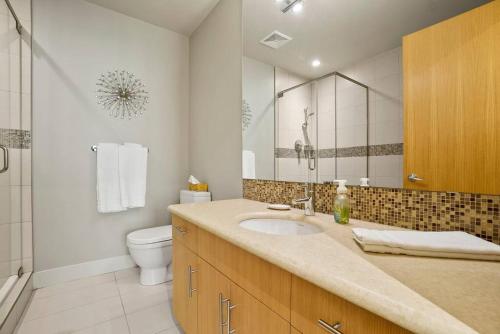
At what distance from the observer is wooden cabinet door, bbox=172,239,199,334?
1.12 meters

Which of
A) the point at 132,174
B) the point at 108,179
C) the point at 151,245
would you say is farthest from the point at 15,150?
the point at 151,245

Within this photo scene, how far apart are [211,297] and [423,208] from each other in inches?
35.4

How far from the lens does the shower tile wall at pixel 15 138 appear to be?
161cm

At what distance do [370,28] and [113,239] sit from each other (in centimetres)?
253

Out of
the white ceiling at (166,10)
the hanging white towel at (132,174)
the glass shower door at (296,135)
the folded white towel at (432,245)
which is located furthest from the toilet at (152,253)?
the white ceiling at (166,10)

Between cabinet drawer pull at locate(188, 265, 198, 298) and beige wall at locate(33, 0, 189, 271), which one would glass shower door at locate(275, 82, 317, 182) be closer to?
cabinet drawer pull at locate(188, 265, 198, 298)

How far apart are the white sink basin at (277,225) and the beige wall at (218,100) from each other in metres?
0.63

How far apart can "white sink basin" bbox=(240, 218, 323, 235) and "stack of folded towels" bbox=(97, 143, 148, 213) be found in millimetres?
1482

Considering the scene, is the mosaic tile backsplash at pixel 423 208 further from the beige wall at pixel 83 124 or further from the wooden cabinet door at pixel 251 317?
the beige wall at pixel 83 124

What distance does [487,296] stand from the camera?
414mm

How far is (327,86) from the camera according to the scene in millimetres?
1148

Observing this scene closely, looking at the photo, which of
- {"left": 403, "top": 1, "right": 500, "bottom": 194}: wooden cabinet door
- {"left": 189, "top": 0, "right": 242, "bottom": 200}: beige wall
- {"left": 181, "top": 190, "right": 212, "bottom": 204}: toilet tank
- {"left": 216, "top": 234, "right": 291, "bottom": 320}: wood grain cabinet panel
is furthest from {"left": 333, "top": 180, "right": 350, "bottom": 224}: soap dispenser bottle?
{"left": 181, "top": 190, "right": 212, "bottom": 204}: toilet tank

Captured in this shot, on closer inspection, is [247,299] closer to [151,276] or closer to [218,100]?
[151,276]

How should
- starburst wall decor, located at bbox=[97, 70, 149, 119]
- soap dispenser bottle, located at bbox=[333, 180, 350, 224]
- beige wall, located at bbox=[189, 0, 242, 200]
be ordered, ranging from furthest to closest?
starburst wall decor, located at bbox=[97, 70, 149, 119], beige wall, located at bbox=[189, 0, 242, 200], soap dispenser bottle, located at bbox=[333, 180, 350, 224]
